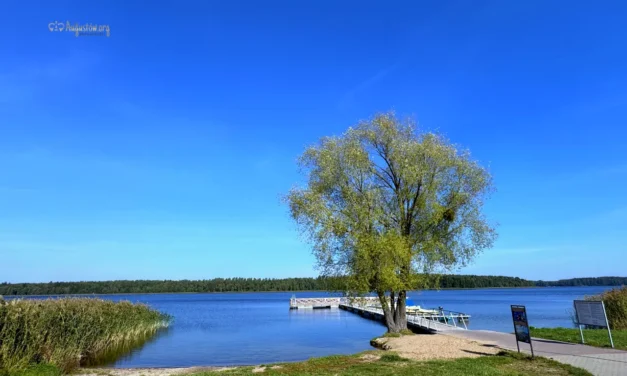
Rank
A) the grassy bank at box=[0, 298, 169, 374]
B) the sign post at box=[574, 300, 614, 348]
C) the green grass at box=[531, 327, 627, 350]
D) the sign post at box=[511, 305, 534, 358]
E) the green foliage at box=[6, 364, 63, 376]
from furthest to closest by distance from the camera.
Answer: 1. the green grass at box=[531, 327, 627, 350]
2. the sign post at box=[574, 300, 614, 348]
3. the grassy bank at box=[0, 298, 169, 374]
4. the sign post at box=[511, 305, 534, 358]
5. the green foliage at box=[6, 364, 63, 376]

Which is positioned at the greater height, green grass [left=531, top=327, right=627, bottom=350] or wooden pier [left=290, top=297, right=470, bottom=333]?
wooden pier [left=290, top=297, right=470, bottom=333]

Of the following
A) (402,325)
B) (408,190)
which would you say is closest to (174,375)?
(402,325)

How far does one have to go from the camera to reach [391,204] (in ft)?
76.2

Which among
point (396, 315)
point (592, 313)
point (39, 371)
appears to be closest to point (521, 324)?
point (592, 313)

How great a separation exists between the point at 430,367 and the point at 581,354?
5586 mm

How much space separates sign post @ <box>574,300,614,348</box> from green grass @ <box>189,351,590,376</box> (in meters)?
4.43

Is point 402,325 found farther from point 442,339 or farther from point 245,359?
point 245,359

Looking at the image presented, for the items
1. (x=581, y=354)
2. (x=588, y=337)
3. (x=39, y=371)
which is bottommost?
(x=39, y=371)

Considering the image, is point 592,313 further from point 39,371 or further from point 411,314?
point 411,314

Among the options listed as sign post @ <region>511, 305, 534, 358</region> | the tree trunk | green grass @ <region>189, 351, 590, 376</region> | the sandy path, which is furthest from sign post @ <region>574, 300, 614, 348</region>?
the tree trunk

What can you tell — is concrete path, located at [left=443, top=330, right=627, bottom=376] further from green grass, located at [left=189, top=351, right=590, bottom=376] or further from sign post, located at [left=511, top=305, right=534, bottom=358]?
sign post, located at [left=511, top=305, right=534, bottom=358]

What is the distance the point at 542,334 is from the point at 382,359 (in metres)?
10.8

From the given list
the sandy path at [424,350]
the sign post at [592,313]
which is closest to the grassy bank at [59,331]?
the sandy path at [424,350]

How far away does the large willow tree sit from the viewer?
71.2 ft
